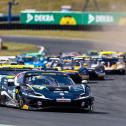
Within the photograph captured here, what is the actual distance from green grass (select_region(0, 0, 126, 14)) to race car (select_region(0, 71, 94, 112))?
7399 centimetres

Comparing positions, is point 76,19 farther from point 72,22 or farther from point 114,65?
point 114,65

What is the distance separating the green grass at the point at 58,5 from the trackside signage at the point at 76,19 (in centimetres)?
1889

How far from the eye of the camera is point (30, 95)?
59.2ft

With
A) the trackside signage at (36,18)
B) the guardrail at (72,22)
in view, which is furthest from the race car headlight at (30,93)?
the trackside signage at (36,18)

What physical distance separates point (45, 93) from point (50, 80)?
1.11m

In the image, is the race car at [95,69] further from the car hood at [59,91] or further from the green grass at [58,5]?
the green grass at [58,5]

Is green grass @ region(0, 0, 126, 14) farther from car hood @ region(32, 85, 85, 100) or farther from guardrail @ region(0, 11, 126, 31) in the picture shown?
car hood @ region(32, 85, 85, 100)

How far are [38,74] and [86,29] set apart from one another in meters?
53.1

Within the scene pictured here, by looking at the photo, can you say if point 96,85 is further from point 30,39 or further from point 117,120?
point 30,39

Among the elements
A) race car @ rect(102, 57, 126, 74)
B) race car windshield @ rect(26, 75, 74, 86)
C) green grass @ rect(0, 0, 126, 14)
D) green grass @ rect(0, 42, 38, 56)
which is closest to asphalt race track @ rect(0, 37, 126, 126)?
race car windshield @ rect(26, 75, 74, 86)

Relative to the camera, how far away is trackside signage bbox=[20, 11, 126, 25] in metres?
73.1

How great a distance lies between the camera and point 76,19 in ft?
240

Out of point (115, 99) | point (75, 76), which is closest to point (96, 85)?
point (75, 76)

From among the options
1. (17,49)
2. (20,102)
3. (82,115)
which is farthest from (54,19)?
(82,115)
